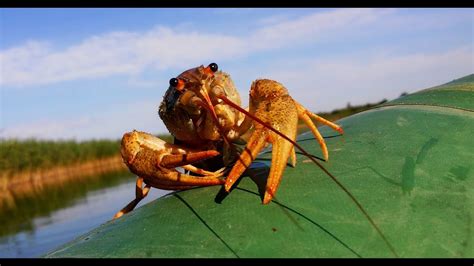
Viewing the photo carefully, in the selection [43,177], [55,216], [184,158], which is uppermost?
[184,158]

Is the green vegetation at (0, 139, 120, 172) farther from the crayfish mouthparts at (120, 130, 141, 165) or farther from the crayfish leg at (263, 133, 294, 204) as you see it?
the crayfish leg at (263, 133, 294, 204)

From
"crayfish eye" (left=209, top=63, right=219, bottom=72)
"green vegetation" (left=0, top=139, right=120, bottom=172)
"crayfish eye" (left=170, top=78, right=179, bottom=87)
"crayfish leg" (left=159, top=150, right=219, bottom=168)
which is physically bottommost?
"green vegetation" (left=0, top=139, right=120, bottom=172)

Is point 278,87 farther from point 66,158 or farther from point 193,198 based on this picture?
point 66,158

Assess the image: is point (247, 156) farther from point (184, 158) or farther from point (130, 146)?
point (130, 146)

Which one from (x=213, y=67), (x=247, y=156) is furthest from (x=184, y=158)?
(x=213, y=67)

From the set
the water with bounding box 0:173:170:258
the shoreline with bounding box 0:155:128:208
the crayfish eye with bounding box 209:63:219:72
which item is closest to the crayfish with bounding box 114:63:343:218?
the crayfish eye with bounding box 209:63:219:72

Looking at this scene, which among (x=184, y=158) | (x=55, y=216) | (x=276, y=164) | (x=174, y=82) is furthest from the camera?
(x=55, y=216)

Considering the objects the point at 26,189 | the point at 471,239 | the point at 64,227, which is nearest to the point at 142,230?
the point at 471,239

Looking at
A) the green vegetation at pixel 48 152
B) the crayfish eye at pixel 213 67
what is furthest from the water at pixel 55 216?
the crayfish eye at pixel 213 67

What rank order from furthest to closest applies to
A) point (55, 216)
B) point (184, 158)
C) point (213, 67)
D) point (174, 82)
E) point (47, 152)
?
point (47, 152), point (55, 216), point (213, 67), point (174, 82), point (184, 158)
